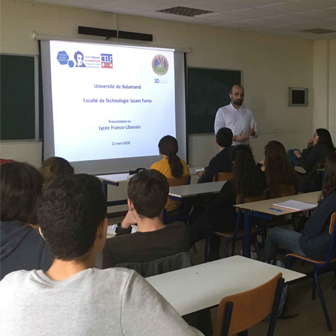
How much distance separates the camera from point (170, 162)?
4.37 m

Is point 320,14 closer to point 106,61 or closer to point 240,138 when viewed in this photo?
point 240,138

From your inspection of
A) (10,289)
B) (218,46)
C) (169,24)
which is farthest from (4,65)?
(10,289)

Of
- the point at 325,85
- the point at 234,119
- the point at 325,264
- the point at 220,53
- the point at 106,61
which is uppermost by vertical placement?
the point at 220,53

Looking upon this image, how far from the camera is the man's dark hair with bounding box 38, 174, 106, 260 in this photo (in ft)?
3.40

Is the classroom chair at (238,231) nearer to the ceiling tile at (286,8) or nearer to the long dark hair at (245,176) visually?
the long dark hair at (245,176)

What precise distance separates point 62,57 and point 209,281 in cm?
433

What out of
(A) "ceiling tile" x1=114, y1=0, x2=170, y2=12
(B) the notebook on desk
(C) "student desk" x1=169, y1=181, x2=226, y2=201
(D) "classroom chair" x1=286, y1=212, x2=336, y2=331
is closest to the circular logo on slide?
(A) "ceiling tile" x1=114, y1=0, x2=170, y2=12

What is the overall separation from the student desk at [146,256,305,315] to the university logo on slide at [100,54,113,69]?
168 inches

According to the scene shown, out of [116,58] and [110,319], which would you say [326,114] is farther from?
[110,319]

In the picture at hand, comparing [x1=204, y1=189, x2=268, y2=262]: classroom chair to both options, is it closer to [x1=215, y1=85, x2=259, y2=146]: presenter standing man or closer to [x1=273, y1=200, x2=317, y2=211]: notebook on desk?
[x1=273, y1=200, x2=317, y2=211]: notebook on desk

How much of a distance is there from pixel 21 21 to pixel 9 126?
1231 mm

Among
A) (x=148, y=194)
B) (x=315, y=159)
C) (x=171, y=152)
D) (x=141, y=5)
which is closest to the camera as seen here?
(x=148, y=194)

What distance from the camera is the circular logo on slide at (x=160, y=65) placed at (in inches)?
248

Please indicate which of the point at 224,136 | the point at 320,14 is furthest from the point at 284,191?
the point at 320,14
